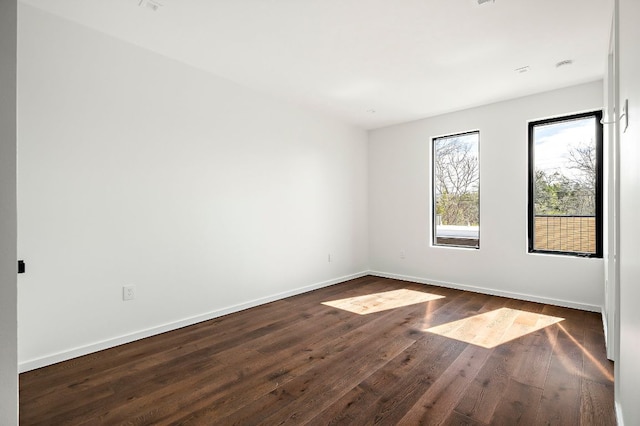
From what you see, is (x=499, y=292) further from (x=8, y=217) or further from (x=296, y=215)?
(x=8, y=217)

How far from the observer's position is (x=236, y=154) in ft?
11.9

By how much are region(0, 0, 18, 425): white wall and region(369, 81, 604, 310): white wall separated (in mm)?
4562

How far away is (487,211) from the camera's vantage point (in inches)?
170

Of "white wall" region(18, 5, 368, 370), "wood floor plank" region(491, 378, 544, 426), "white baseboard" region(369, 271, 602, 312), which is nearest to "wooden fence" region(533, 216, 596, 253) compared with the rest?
"white baseboard" region(369, 271, 602, 312)

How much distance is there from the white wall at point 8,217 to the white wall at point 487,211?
4.56m

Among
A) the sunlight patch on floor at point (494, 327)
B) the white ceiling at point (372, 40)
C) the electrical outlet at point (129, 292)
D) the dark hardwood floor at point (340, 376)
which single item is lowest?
the dark hardwood floor at point (340, 376)

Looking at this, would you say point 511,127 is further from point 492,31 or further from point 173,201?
point 173,201

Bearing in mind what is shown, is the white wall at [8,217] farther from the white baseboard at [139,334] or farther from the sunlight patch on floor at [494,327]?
the sunlight patch on floor at [494,327]

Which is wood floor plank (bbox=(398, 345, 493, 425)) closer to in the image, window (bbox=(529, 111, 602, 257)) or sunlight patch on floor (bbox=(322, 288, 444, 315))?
sunlight patch on floor (bbox=(322, 288, 444, 315))

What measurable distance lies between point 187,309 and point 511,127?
4.32 metres

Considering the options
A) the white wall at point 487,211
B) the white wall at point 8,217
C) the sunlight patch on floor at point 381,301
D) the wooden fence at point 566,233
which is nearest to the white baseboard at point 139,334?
the sunlight patch on floor at point 381,301

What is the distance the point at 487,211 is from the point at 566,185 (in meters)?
0.89

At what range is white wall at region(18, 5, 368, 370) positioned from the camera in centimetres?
235

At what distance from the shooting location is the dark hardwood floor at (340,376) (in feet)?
5.95
